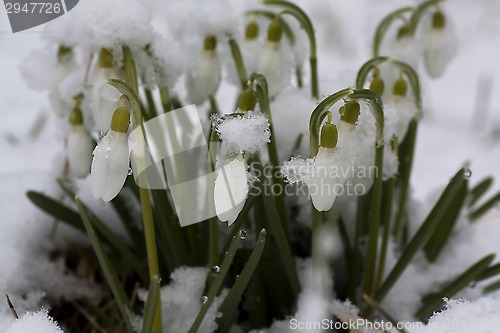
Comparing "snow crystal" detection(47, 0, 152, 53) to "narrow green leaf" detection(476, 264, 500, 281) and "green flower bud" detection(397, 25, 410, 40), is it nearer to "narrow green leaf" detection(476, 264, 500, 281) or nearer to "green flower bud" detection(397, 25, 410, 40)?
"green flower bud" detection(397, 25, 410, 40)

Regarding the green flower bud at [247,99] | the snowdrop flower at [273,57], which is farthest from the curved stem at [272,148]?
the snowdrop flower at [273,57]

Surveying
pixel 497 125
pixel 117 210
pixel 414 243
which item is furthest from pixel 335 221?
pixel 497 125

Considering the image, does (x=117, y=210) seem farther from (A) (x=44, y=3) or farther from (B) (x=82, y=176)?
(A) (x=44, y=3)

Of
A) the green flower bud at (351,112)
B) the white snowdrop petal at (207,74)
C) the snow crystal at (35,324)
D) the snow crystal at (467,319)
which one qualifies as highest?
the white snowdrop petal at (207,74)

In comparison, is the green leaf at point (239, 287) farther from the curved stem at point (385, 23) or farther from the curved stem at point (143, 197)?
the curved stem at point (385, 23)

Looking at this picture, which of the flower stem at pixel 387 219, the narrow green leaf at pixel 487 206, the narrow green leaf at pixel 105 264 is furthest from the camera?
the narrow green leaf at pixel 487 206

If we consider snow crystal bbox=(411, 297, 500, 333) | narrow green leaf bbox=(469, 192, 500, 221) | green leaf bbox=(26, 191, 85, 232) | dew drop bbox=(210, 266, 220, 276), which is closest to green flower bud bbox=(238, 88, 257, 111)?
dew drop bbox=(210, 266, 220, 276)
